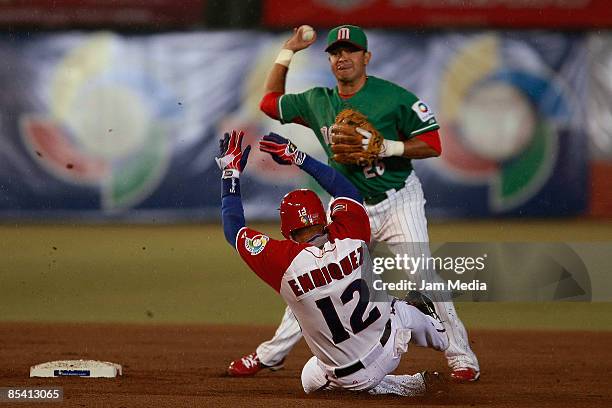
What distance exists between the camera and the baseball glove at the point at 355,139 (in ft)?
19.6

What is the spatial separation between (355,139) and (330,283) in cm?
107

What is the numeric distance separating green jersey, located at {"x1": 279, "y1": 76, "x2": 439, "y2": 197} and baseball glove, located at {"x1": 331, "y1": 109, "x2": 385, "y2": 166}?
0.51ft

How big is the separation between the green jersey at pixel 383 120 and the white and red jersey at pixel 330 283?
0.89 m

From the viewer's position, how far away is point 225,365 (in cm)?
685

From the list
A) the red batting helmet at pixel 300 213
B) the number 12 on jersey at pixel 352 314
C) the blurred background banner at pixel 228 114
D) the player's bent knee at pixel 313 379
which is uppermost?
the blurred background banner at pixel 228 114

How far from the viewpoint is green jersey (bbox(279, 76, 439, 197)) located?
6.25 meters

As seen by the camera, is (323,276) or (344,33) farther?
(344,33)

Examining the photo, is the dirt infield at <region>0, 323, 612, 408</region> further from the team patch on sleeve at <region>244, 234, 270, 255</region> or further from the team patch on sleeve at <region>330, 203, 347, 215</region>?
the team patch on sleeve at <region>330, 203, 347, 215</region>

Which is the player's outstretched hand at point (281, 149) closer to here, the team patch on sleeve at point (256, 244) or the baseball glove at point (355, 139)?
A: the baseball glove at point (355, 139)

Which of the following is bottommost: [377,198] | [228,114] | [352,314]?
[352,314]

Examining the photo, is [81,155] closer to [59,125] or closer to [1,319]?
[59,125]

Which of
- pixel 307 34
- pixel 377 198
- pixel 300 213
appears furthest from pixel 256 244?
pixel 307 34

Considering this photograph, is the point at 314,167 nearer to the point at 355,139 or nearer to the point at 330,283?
the point at 355,139

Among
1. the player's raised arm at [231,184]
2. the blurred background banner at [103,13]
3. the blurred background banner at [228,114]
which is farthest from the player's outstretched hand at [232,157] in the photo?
the blurred background banner at [103,13]
